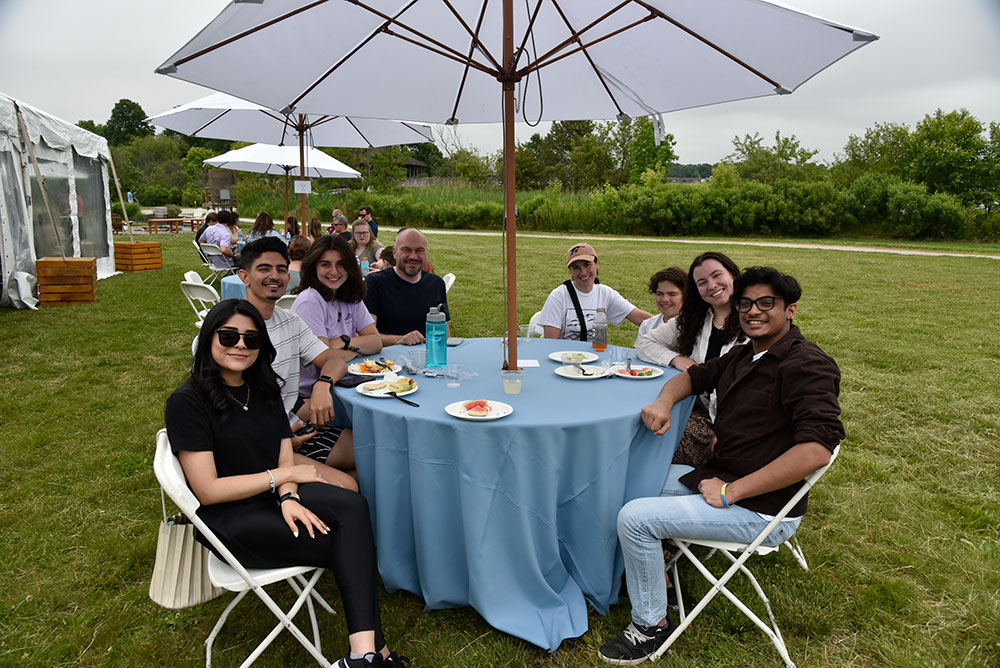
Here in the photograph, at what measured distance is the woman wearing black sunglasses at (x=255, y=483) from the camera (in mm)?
2109

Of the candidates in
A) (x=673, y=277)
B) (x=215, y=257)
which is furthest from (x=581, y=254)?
(x=215, y=257)

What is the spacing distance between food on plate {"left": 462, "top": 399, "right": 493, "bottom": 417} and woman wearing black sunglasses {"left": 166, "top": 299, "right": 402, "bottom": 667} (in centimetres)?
54

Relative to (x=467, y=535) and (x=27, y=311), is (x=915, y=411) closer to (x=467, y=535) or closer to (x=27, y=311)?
(x=467, y=535)

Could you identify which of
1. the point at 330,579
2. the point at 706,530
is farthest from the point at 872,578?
the point at 330,579

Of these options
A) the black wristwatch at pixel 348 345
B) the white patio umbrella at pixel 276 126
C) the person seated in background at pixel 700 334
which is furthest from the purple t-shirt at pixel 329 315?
the white patio umbrella at pixel 276 126

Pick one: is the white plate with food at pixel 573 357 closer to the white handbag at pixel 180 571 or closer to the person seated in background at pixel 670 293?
the person seated in background at pixel 670 293

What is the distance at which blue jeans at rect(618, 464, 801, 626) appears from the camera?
88.0 inches

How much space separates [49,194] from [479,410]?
A: 38.5 ft

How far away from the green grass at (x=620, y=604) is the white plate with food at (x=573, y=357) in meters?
1.23

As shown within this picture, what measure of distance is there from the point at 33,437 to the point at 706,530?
15.8 ft

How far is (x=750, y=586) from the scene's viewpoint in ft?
9.41

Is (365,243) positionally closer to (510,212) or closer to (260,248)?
(260,248)

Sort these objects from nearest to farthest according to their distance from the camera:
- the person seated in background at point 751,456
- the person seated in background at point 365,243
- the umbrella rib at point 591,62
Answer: the person seated in background at point 751,456 → the umbrella rib at point 591,62 → the person seated in background at point 365,243

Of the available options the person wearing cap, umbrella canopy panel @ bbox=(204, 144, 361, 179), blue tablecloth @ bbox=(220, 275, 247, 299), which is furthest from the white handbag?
umbrella canopy panel @ bbox=(204, 144, 361, 179)
